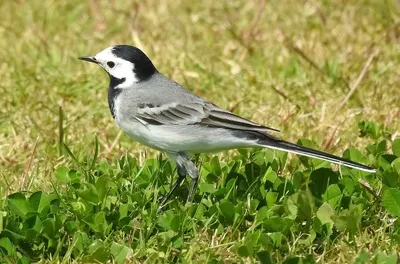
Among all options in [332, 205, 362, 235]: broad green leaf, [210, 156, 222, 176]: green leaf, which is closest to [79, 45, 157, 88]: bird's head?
[210, 156, 222, 176]: green leaf

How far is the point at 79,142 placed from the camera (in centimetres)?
655

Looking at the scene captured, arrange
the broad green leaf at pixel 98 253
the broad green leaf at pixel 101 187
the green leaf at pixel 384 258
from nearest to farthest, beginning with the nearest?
the green leaf at pixel 384 258
the broad green leaf at pixel 98 253
the broad green leaf at pixel 101 187

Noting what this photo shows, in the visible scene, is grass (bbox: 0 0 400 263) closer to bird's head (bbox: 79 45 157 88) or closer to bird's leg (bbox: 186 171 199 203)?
bird's leg (bbox: 186 171 199 203)

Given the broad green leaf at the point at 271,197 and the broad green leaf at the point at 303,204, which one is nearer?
the broad green leaf at the point at 303,204

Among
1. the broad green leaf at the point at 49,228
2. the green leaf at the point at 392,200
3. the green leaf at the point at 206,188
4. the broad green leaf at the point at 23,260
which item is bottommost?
the broad green leaf at the point at 23,260

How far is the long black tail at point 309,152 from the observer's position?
511 cm

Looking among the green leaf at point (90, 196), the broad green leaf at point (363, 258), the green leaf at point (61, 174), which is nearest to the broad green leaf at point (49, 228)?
the green leaf at point (90, 196)

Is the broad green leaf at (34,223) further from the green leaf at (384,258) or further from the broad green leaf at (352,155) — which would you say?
the broad green leaf at (352,155)

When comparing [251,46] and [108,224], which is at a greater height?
[251,46]

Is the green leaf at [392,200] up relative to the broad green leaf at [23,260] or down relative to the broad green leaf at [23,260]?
up

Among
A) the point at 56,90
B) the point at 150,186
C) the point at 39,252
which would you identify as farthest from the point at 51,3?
the point at 39,252

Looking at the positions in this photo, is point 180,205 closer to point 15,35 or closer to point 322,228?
point 322,228

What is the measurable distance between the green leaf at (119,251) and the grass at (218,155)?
0.01m

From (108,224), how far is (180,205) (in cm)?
46
